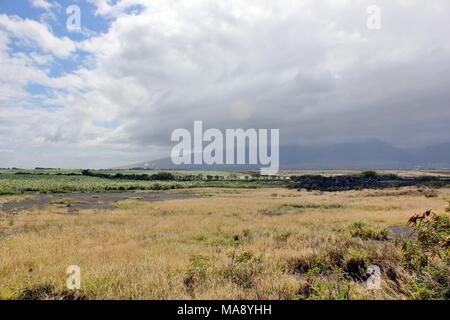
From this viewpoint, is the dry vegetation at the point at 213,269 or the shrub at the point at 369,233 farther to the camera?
the shrub at the point at 369,233

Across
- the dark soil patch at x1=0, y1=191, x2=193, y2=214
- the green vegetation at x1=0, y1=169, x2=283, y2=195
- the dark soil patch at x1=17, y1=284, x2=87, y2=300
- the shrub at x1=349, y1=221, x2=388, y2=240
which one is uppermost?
the dark soil patch at x1=17, y1=284, x2=87, y2=300

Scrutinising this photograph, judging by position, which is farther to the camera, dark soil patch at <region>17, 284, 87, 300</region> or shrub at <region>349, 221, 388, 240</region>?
shrub at <region>349, 221, 388, 240</region>

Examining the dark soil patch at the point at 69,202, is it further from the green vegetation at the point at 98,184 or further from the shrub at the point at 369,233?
the shrub at the point at 369,233

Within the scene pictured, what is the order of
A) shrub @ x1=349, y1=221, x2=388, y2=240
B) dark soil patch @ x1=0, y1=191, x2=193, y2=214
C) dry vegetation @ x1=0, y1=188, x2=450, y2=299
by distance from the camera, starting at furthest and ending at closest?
dark soil patch @ x1=0, y1=191, x2=193, y2=214 < shrub @ x1=349, y1=221, x2=388, y2=240 < dry vegetation @ x1=0, y1=188, x2=450, y2=299

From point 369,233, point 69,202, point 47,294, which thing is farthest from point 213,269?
point 69,202

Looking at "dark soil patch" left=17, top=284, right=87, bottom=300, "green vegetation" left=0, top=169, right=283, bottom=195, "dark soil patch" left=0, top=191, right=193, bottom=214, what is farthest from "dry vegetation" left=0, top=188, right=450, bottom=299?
"green vegetation" left=0, top=169, right=283, bottom=195

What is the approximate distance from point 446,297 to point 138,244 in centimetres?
1039

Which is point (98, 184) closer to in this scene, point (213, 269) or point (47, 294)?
point (213, 269)

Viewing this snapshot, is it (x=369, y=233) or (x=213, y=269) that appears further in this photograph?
(x=369, y=233)

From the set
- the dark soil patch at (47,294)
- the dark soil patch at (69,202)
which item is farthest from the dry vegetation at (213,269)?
the dark soil patch at (69,202)

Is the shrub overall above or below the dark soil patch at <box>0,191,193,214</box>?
above

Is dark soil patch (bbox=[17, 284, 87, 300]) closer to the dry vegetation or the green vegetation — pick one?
the dry vegetation
